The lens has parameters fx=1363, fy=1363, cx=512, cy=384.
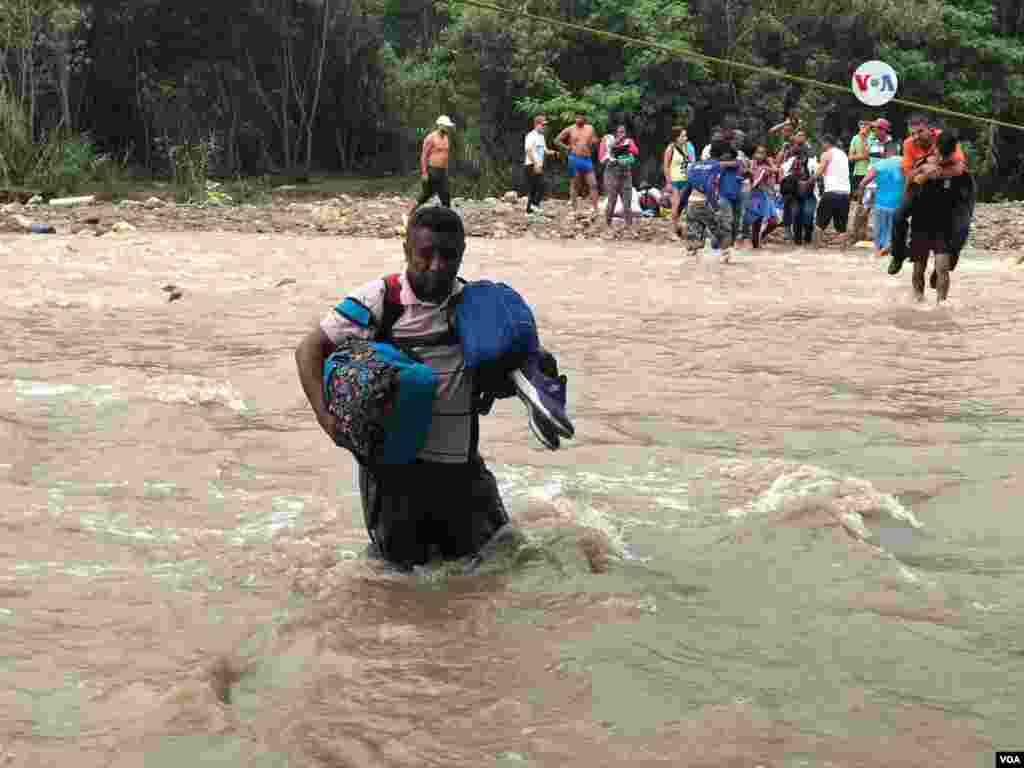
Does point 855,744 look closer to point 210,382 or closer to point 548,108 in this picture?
point 210,382

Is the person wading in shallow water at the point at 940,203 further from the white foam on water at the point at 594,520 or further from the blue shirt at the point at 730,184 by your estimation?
the white foam on water at the point at 594,520

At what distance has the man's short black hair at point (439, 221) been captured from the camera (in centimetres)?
386

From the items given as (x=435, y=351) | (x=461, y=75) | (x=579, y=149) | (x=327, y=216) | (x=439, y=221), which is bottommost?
(x=327, y=216)

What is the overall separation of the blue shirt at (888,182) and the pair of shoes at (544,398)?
1197cm

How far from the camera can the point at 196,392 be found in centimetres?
749

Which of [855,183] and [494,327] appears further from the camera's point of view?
[855,183]

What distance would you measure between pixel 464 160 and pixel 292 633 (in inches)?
988

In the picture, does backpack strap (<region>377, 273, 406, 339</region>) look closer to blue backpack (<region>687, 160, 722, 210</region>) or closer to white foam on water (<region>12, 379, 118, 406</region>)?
white foam on water (<region>12, 379, 118, 406</region>)

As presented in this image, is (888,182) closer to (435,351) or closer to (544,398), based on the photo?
(435,351)

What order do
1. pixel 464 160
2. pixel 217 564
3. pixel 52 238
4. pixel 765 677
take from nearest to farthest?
pixel 765 677
pixel 217 564
pixel 52 238
pixel 464 160

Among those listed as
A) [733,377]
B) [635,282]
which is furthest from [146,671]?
[635,282]

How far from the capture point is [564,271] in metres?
14.6

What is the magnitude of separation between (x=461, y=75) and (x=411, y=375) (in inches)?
954

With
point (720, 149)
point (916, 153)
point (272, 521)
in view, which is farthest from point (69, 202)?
point (272, 521)
